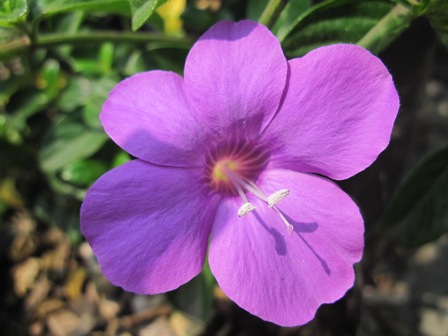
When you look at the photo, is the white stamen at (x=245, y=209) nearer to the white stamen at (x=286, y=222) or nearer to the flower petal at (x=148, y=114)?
the white stamen at (x=286, y=222)

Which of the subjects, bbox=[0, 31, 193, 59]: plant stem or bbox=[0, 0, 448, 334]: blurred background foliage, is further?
bbox=[0, 31, 193, 59]: plant stem

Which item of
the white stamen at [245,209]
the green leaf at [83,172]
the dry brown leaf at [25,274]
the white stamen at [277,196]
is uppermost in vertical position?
the white stamen at [277,196]

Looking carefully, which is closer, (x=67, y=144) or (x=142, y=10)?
(x=142, y=10)

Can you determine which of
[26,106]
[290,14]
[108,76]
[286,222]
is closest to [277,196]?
[286,222]

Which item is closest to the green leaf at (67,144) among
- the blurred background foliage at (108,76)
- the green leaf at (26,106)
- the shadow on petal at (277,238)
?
the blurred background foliage at (108,76)

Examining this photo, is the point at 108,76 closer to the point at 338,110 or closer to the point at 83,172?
the point at 83,172

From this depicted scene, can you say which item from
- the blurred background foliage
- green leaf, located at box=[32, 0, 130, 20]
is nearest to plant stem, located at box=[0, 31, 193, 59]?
the blurred background foliage

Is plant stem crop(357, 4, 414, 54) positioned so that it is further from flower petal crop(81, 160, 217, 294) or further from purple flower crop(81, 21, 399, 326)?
flower petal crop(81, 160, 217, 294)
